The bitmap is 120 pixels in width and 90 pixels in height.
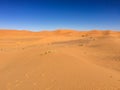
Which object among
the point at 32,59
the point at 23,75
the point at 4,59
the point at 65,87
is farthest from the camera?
the point at 4,59

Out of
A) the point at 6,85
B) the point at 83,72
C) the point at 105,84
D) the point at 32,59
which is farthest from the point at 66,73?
the point at 32,59

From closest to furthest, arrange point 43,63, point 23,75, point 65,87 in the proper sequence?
point 65,87, point 23,75, point 43,63

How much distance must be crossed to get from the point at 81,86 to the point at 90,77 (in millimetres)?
994

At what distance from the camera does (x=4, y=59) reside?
1236cm

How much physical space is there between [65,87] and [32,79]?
5.84 feet

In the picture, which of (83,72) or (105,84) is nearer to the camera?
(105,84)

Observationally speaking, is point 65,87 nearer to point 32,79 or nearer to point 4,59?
point 32,79

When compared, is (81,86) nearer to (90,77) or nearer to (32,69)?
(90,77)

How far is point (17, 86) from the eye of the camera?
23.1 feet

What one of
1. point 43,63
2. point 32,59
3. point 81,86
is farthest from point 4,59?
point 81,86

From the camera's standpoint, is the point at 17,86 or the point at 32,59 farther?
the point at 32,59

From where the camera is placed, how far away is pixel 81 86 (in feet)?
21.5

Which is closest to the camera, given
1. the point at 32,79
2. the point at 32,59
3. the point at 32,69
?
the point at 32,79

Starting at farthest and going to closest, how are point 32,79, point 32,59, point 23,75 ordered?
1. point 32,59
2. point 23,75
3. point 32,79
